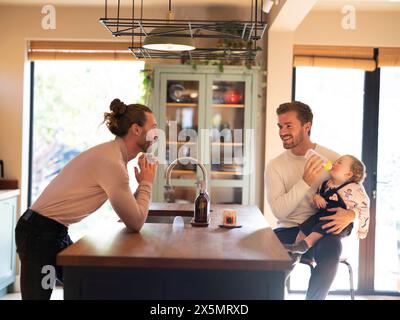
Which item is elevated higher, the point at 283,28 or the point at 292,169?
the point at 283,28

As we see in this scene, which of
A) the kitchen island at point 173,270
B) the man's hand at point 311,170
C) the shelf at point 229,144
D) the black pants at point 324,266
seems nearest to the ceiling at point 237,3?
the shelf at point 229,144

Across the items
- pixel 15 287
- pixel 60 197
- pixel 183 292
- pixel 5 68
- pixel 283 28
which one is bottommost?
pixel 15 287

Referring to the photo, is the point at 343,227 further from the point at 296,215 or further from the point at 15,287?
the point at 15,287

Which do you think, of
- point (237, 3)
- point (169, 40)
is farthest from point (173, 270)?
point (237, 3)

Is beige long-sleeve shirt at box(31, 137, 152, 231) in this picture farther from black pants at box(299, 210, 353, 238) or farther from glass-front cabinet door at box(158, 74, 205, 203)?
glass-front cabinet door at box(158, 74, 205, 203)

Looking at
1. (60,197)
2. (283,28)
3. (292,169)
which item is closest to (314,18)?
(283,28)

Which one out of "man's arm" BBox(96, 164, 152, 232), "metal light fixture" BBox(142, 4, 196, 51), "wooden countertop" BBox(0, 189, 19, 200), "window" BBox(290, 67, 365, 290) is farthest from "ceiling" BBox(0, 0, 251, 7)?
"man's arm" BBox(96, 164, 152, 232)

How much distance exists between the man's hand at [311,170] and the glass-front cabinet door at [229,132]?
178 centimetres

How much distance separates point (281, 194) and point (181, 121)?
1889 mm

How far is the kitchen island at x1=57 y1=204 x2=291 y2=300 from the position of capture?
1.83 metres

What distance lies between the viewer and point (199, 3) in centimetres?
479

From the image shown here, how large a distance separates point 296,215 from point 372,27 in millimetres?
2506

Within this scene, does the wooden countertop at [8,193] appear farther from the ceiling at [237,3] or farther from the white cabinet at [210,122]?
the ceiling at [237,3]

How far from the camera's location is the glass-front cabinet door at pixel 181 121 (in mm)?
4676
